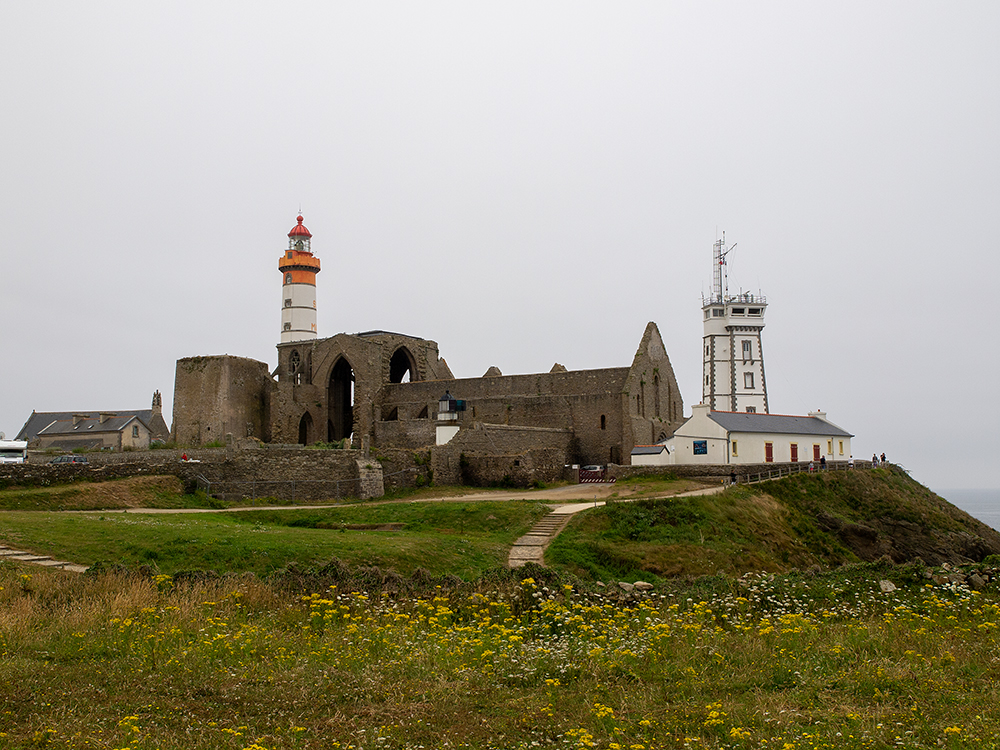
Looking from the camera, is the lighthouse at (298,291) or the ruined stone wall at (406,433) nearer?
the ruined stone wall at (406,433)

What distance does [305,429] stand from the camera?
4741cm

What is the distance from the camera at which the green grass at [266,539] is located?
15969 mm

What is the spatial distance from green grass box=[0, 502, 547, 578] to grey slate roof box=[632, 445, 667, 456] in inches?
475

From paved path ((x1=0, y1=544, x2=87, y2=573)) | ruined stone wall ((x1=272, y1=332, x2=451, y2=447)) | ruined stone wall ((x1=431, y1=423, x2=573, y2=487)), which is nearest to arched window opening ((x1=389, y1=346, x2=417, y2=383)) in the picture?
ruined stone wall ((x1=272, y1=332, x2=451, y2=447))

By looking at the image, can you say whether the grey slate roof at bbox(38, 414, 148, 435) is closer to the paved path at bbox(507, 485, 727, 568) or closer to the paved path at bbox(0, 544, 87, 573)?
the paved path at bbox(507, 485, 727, 568)

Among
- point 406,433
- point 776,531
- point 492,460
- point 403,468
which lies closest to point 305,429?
point 406,433

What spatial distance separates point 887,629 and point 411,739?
6.58 meters

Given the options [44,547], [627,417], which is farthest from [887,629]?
[627,417]

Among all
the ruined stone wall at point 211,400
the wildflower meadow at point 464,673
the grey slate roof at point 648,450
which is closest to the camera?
the wildflower meadow at point 464,673

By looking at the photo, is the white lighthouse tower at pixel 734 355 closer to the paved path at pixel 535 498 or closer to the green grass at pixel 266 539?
the paved path at pixel 535 498

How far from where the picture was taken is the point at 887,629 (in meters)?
10.3

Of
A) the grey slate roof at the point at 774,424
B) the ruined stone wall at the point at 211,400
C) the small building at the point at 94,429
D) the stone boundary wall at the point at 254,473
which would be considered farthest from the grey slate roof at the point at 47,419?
the grey slate roof at the point at 774,424

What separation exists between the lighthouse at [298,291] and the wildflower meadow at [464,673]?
44.4m

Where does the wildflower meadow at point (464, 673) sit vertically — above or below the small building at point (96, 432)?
below
